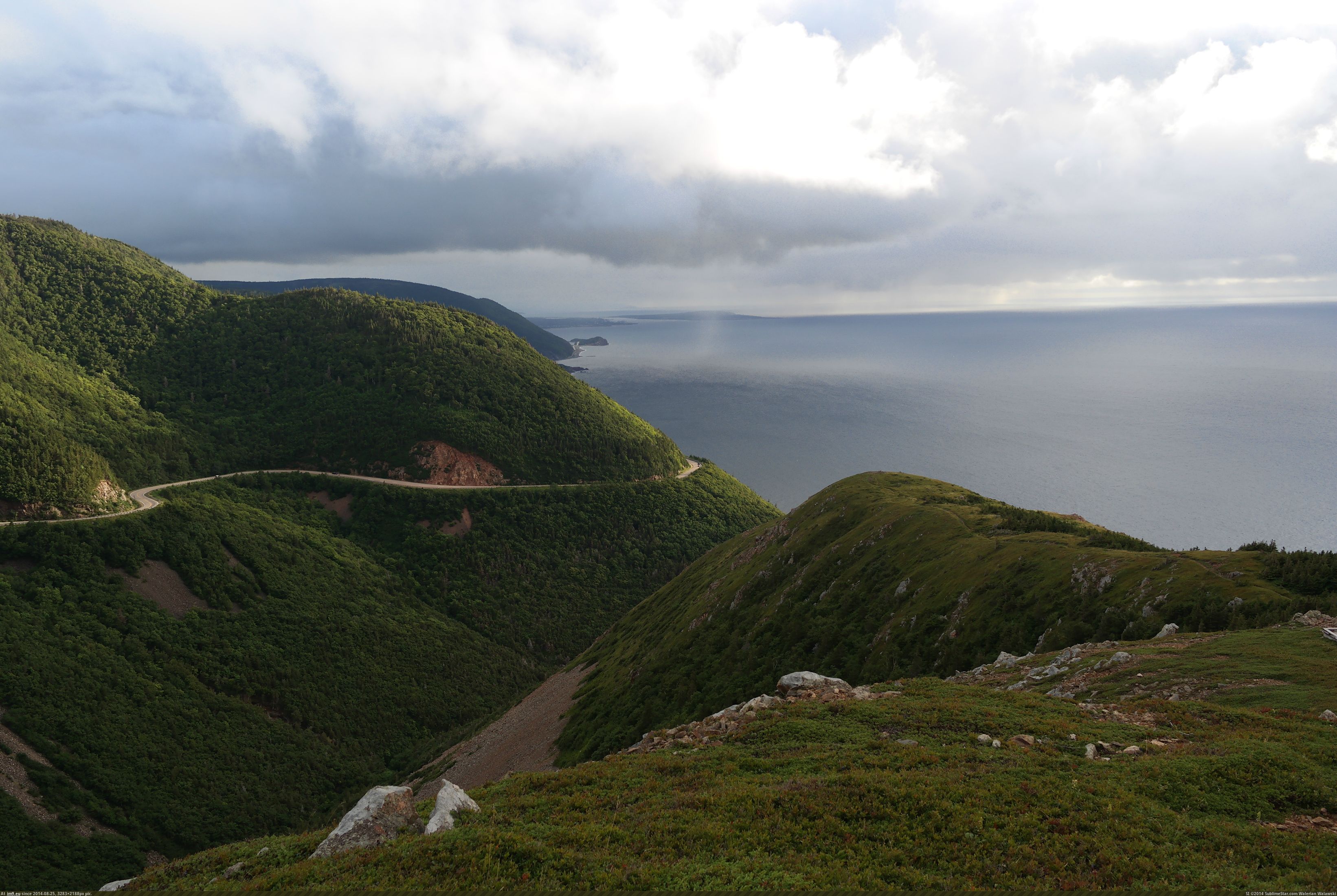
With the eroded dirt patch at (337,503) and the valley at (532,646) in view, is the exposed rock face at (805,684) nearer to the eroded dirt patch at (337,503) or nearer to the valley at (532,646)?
the valley at (532,646)

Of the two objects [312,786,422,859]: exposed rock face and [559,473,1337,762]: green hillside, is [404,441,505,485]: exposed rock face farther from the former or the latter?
[312,786,422,859]: exposed rock face

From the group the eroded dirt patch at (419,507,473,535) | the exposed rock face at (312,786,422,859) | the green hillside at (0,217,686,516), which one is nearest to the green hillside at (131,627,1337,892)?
the exposed rock face at (312,786,422,859)

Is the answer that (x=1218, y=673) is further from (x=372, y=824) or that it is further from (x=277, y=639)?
(x=277, y=639)

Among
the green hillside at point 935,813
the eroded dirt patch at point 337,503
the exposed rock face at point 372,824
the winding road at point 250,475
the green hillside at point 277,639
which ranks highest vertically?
the green hillside at point 935,813

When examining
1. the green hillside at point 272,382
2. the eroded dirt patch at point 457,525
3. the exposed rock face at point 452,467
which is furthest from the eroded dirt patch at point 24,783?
the exposed rock face at point 452,467

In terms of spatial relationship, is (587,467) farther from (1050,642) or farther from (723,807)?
(723,807)

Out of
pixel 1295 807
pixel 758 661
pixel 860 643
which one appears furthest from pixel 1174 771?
pixel 758 661
